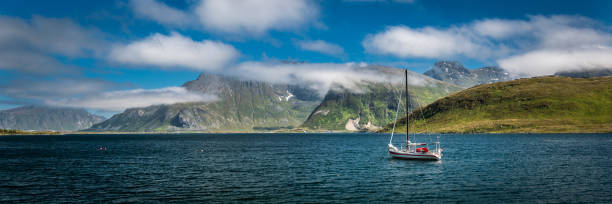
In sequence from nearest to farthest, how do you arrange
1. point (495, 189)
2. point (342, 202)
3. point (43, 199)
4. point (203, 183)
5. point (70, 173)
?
point (342, 202)
point (43, 199)
point (495, 189)
point (203, 183)
point (70, 173)

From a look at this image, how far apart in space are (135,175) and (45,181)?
13.3 m

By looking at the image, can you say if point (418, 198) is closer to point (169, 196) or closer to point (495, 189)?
→ point (495, 189)

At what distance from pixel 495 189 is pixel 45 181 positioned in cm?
6629

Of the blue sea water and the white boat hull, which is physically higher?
the white boat hull

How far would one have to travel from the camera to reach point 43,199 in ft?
157

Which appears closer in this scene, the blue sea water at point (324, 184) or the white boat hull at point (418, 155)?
the blue sea water at point (324, 184)

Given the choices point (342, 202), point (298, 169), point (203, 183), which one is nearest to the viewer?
point (342, 202)

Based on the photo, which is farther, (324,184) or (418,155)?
(418,155)

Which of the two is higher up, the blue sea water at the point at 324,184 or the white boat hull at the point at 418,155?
the white boat hull at the point at 418,155

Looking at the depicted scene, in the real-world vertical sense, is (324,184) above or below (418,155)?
below

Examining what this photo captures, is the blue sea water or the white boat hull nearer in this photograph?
the blue sea water

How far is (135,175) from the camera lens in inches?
2803

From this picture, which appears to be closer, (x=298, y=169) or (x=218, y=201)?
(x=218, y=201)

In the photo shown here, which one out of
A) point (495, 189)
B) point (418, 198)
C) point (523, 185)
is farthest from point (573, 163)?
point (418, 198)
